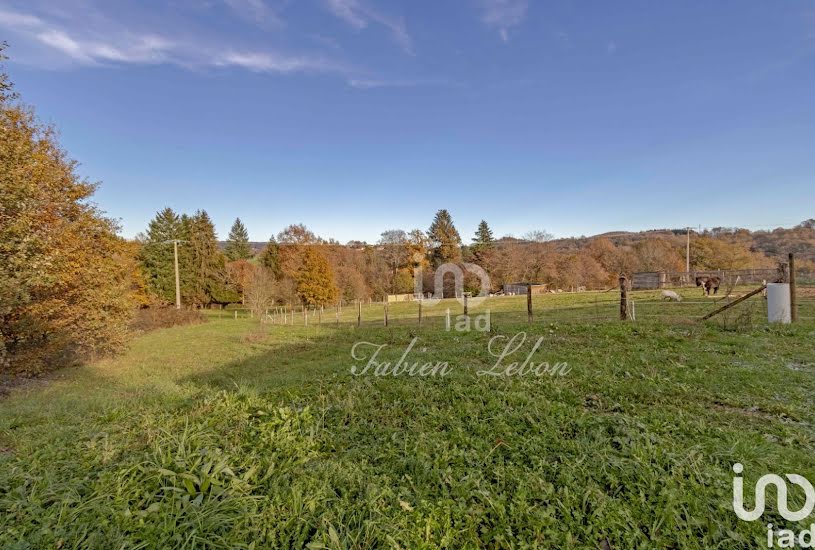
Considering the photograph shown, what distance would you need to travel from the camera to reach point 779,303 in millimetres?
8398

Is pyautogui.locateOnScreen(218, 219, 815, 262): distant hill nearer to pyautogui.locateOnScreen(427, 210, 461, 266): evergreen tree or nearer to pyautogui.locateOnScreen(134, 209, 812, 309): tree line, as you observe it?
pyautogui.locateOnScreen(134, 209, 812, 309): tree line

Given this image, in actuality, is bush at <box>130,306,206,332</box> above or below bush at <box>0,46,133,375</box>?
below

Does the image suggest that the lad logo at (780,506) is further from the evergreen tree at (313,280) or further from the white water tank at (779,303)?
the evergreen tree at (313,280)

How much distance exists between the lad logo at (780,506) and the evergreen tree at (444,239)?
40281 millimetres

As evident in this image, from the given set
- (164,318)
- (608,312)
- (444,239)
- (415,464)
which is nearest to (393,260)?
(444,239)

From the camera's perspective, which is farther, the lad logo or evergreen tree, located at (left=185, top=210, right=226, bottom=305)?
evergreen tree, located at (left=185, top=210, right=226, bottom=305)

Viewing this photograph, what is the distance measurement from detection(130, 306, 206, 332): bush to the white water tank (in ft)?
86.9

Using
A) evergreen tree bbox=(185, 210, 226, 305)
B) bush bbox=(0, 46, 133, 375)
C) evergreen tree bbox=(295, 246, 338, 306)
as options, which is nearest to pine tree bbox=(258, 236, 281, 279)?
evergreen tree bbox=(185, 210, 226, 305)

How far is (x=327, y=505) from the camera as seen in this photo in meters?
1.98

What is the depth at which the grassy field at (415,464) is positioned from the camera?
1.80 meters

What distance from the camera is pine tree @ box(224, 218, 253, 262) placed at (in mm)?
46056

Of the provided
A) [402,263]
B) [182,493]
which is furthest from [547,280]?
[182,493]

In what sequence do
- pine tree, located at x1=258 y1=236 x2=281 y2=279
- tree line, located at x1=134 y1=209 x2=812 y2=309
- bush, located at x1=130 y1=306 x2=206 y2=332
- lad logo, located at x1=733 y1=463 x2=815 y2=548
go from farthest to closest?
pine tree, located at x1=258 y1=236 x2=281 y2=279 < tree line, located at x1=134 y1=209 x2=812 y2=309 < bush, located at x1=130 y1=306 x2=206 y2=332 < lad logo, located at x1=733 y1=463 x2=815 y2=548

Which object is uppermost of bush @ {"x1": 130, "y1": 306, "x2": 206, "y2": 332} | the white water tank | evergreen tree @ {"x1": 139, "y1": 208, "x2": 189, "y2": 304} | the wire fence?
evergreen tree @ {"x1": 139, "y1": 208, "x2": 189, "y2": 304}
